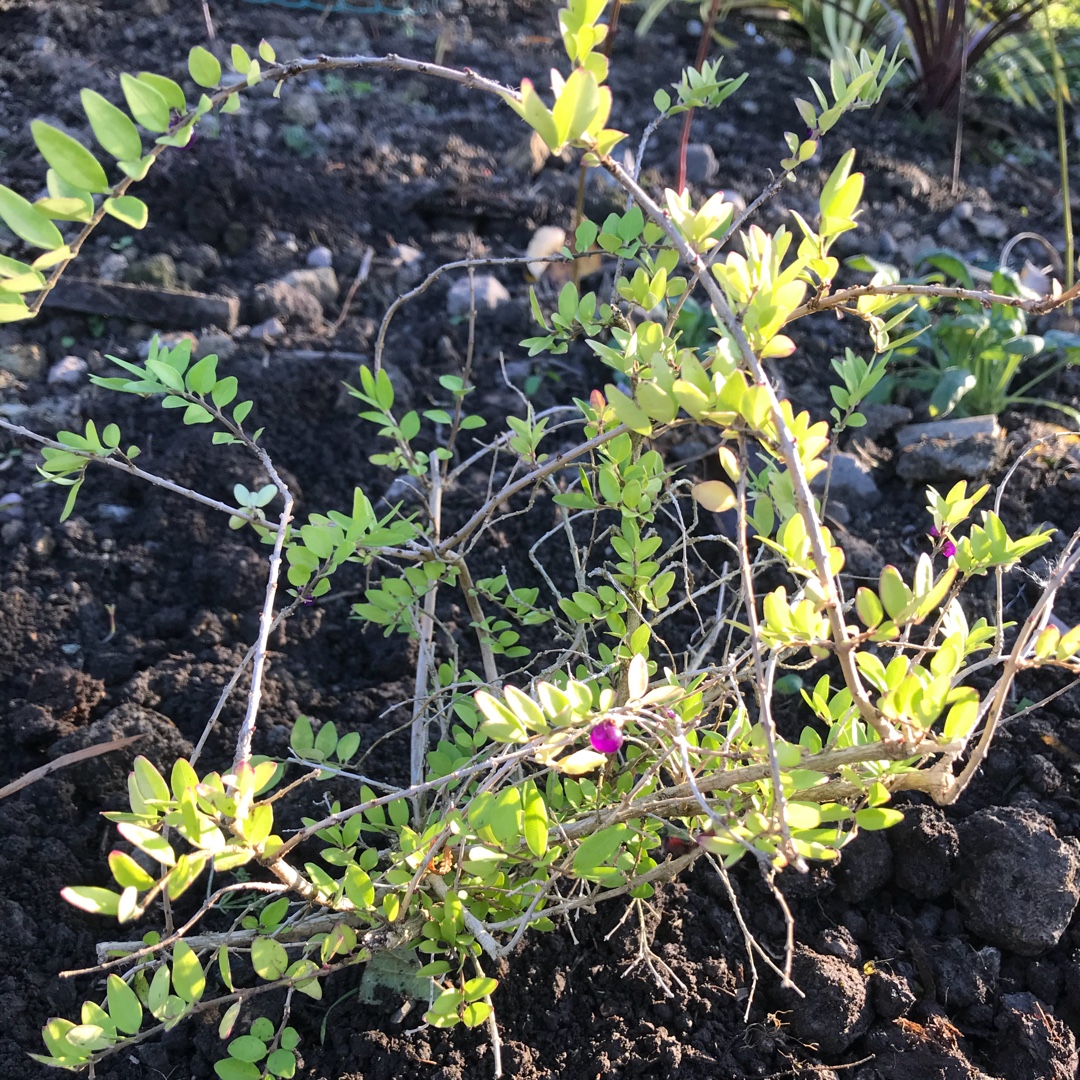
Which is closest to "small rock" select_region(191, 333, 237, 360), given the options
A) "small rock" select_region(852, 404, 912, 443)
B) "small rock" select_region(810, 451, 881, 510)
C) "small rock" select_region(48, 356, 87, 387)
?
"small rock" select_region(48, 356, 87, 387)

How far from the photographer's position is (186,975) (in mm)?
936

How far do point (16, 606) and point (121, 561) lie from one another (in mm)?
220

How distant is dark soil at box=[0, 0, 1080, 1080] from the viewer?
1.33 meters

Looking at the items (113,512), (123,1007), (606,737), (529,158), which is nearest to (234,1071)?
(123,1007)

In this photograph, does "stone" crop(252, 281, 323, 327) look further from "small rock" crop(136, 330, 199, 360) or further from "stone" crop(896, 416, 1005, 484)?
"stone" crop(896, 416, 1005, 484)

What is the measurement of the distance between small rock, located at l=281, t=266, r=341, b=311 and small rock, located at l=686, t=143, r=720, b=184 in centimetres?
150

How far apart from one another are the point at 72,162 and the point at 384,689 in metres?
1.18

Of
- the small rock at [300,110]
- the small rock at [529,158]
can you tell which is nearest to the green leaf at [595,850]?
the small rock at [529,158]

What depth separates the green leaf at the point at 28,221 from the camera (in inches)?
32.6

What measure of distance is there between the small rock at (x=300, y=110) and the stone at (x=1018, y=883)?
10.8 ft

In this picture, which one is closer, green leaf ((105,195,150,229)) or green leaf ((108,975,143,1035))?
green leaf ((105,195,150,229))

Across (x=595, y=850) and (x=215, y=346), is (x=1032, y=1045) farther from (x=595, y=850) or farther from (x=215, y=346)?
(x=215, y=346)

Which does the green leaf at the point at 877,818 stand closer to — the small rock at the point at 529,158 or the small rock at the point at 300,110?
the small rock at the point at 529,158

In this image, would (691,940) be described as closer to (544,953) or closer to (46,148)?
(544,953)
